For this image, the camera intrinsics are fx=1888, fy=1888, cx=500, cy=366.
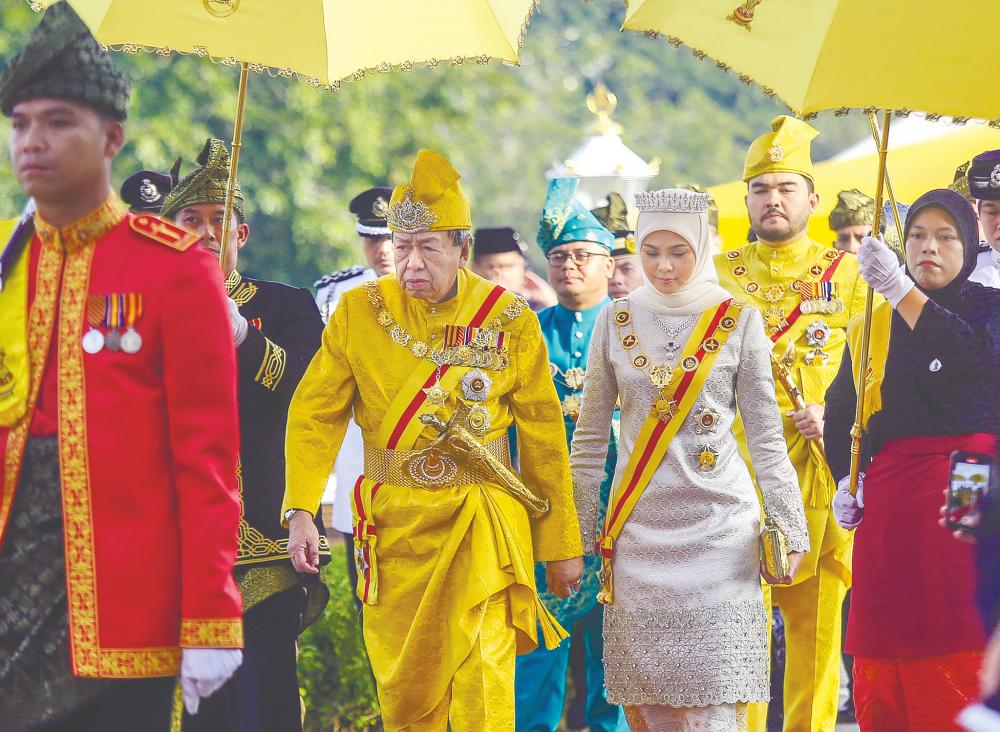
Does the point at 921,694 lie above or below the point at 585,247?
below

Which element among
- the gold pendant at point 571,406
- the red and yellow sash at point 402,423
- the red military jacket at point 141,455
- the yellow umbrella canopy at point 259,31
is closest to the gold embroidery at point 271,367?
the red and yellow sash at point 402,423

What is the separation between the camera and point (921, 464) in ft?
22.0

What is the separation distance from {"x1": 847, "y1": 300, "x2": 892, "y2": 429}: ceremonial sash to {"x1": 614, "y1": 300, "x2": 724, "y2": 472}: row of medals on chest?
0.55 m

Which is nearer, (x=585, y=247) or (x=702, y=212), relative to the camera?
(x=702, y=212)

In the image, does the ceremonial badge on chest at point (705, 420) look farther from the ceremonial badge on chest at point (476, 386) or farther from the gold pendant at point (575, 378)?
the gold pendant at point (575, 378)

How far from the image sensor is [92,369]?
14.9 ft

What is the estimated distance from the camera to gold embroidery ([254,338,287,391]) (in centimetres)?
686

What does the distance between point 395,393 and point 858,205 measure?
411cm

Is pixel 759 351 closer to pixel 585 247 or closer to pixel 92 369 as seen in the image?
pixel 585 247

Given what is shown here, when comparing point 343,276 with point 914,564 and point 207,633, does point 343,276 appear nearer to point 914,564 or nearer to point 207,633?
point 914,564

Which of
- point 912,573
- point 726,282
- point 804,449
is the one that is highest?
point 726,282

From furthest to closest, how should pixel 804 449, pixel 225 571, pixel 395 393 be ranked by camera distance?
1. pixel 804 449
2. pixel 395 393
3. pixel 225 571

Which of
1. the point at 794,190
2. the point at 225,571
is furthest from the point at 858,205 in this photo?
the point at 225,571

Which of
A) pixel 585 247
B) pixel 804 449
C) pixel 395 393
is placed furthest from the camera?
pixel 585 247
